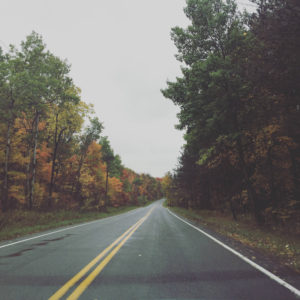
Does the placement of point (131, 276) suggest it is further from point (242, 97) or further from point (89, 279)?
point (242, 97)

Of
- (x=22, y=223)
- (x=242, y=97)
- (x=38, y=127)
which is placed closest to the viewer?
(x=242, y=97)

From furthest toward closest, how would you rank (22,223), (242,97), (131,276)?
1. (22,223)
2. (242,97)
3. (131,276)

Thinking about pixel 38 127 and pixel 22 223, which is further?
pixel 38 127

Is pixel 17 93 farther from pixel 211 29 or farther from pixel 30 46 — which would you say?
pixel 211 29

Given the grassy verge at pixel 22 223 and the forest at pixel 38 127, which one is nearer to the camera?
the grassy verge at pixel 22 223

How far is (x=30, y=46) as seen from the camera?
625 inches

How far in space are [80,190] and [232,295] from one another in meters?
30.0

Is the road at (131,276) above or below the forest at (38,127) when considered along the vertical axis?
below

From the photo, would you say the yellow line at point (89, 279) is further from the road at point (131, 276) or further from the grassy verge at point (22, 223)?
the grassy verge at point (22, 223)

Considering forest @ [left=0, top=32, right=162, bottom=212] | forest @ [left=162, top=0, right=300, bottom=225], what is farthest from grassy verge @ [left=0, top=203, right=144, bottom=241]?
forest @ [left=162, top=0, right=300, bottom=225]

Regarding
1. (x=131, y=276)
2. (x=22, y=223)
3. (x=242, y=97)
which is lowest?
(x=22, y=223)

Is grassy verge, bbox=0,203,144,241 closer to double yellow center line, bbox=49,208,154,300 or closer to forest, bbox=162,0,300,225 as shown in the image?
double yellow center line, bbox=49,208,154,300

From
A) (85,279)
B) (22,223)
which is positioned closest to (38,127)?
(22,223)

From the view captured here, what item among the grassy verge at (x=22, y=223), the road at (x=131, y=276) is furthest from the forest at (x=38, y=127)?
the road at (x=131, y=276)
